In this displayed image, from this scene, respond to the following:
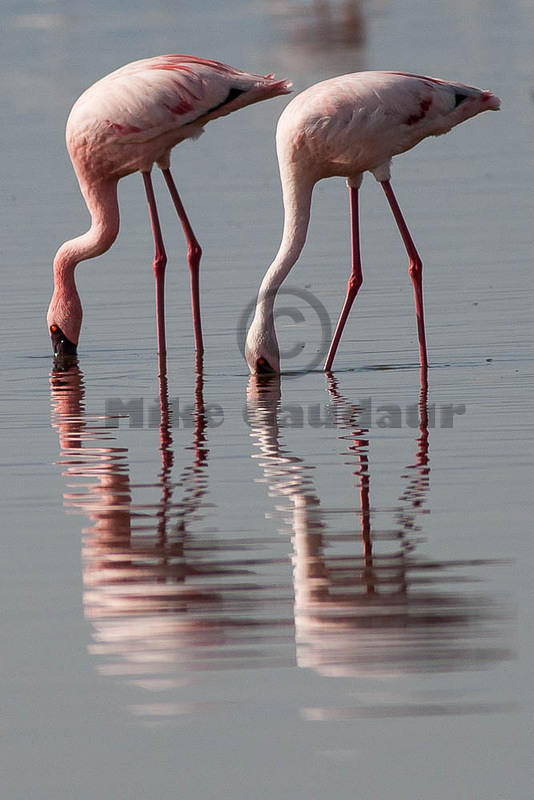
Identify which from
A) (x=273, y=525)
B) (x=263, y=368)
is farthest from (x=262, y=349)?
(x=273, y=525)

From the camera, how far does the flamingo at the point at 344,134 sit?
10859mm

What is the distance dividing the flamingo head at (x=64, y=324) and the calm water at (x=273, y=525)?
0.56ft

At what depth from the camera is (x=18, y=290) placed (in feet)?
47.3

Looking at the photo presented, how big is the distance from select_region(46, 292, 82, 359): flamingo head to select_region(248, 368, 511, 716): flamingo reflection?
4.20 m

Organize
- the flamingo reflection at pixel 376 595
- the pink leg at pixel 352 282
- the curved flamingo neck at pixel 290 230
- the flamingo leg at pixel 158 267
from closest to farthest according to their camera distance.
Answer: the flamingo reflection at pixel 376 595 → the curved flamingo neck at pixel 290 230 → the pink leg at pixel 352 282 → the flamingo leg at pixel 158 267

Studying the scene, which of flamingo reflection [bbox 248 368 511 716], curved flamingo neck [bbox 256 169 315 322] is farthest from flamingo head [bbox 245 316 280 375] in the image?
flamingo reflection [bbox 248 368 511 716]

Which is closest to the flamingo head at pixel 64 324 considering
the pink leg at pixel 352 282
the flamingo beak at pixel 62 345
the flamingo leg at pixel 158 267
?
the flamingo beak at pixel 62 345

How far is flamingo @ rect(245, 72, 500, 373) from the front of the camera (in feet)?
35.6

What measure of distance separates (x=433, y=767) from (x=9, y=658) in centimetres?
158

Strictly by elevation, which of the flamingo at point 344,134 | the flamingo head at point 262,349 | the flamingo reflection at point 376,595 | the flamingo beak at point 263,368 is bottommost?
the flamingo reflection at point 376,595

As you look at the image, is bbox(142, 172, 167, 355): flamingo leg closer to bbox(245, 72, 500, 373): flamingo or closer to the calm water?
the calm water

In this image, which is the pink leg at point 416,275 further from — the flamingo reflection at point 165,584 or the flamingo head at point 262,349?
the flamingo reflection at point 165,584

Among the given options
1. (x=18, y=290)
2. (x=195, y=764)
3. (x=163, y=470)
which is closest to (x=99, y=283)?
(x=18, y=290)

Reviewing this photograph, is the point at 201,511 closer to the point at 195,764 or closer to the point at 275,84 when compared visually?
the point at 195,764
